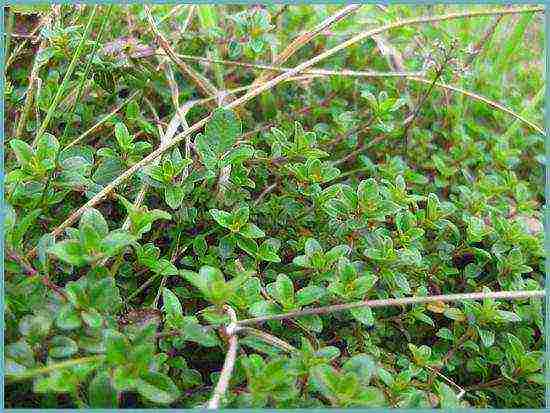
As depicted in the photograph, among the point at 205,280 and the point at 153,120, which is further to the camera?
the point at 153,120

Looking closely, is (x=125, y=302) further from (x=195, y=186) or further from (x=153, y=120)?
(x=153, y=120)

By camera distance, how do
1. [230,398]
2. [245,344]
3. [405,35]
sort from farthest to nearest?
[405,35], [245,344], [230,398]

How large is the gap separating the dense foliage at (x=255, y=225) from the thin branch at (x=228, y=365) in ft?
0.06

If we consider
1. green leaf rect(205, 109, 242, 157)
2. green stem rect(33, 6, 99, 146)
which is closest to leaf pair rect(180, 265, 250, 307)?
green leaf rect(205, 109, 242, 157)

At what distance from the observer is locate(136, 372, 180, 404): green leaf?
982 mm

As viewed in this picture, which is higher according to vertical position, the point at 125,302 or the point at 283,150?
the point at 283,150

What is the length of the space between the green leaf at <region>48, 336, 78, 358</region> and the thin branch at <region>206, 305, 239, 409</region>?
22cm

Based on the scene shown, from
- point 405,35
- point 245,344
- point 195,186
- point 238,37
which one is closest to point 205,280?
point 245,344

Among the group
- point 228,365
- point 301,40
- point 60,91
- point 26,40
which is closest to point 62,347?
point 228,365

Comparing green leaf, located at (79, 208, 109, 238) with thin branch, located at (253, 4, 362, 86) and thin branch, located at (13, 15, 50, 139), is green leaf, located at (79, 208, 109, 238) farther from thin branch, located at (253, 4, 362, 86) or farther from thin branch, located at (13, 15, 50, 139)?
thin branch, located at (253, 4, 362, 86)

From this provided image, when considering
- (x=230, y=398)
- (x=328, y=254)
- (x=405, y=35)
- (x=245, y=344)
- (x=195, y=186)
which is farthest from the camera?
(x=405, y=35)

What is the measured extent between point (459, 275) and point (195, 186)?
0.63m

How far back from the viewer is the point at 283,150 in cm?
146

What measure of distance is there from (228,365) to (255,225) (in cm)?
44
